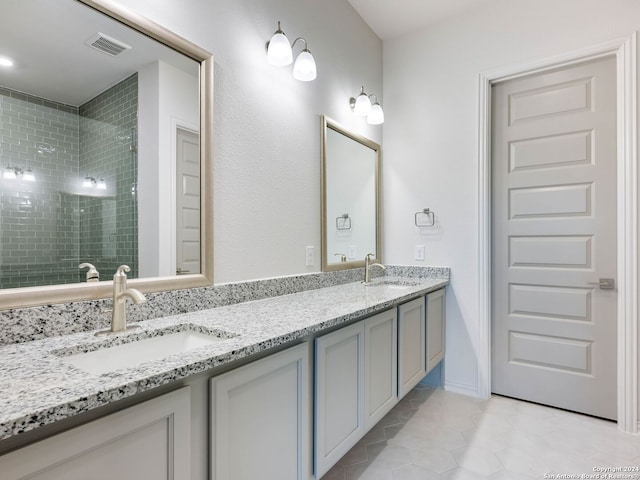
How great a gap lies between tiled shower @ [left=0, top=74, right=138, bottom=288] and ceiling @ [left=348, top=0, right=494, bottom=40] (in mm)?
1995

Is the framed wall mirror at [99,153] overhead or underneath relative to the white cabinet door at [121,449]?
overhead

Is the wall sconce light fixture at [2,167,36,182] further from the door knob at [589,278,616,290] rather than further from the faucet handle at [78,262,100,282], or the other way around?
the door knob at [589,278,616,290]

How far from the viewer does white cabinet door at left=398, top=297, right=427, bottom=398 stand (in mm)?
1993

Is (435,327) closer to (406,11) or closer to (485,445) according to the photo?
(485,445)

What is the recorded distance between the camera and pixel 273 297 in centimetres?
185

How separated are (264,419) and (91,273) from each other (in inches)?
29.4

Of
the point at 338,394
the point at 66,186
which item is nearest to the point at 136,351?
the point at 66,186

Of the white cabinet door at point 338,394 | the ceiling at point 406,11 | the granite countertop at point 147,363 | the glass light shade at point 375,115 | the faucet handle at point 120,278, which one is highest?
the ceiling at point 406,11

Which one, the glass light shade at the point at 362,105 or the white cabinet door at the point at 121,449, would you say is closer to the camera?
the white cabinet door at the point at 121,449

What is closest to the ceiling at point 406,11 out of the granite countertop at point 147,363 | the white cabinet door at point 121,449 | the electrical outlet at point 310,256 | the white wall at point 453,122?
the white wall at point 453,122

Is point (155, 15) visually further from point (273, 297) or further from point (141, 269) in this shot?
point (273, 297)

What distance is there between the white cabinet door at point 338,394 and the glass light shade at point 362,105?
1.63 m

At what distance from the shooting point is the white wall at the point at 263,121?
5.26 feet

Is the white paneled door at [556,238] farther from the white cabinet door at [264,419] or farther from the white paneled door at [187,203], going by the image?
the white paneled door at [187,203]
